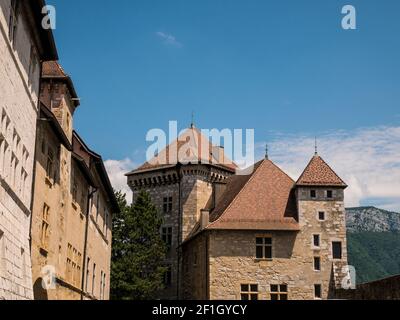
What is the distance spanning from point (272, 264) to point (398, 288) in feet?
63.0

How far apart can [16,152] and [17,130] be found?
0.52 meters

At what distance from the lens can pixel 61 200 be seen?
19.9 metres

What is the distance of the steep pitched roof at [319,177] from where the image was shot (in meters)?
42.3

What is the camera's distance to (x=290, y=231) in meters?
41.6

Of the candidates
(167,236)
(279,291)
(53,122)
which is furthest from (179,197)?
(53,122)

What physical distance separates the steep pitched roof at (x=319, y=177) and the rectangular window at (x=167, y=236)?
15.7 meters

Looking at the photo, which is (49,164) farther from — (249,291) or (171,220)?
(171,220)

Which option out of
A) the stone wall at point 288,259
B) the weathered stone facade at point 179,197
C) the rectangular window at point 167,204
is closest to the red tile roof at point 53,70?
the stone wall at point 288,259

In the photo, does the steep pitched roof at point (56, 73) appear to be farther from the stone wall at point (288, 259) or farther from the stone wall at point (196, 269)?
the stone wall at point (196, 269)

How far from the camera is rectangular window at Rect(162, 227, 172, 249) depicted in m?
53.5

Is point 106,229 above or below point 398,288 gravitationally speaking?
above

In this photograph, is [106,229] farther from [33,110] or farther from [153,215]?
[33,110]

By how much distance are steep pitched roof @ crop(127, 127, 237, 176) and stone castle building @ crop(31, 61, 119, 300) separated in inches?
1045
